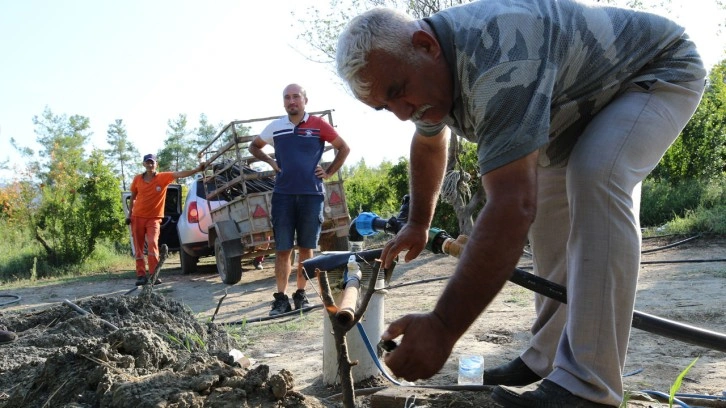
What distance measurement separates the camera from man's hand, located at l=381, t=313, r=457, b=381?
5.32 ft

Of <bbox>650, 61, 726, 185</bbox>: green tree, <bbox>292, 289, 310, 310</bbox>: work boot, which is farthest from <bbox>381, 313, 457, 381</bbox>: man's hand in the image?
<bbox>650, 61, 726, 185</bbox>: green tree

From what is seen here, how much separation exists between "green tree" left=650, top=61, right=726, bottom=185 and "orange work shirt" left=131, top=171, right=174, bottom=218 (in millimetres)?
9744

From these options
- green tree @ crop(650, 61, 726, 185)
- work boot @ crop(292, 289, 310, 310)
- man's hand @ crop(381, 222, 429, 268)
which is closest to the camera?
man's hand @ crop(381, 222, 429, 268)

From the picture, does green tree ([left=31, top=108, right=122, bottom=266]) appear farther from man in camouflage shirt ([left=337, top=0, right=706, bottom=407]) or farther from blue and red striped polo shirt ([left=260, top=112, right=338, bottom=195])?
man in camouflage shirt ([left=337, top=0, right=706, bottom=407])

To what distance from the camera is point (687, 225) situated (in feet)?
32.4

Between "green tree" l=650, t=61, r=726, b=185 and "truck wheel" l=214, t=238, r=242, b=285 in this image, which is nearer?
"truck wheel" l=214, t=238, r=242, b=285

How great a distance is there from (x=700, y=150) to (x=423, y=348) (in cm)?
1358

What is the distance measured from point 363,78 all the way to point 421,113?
250 mm

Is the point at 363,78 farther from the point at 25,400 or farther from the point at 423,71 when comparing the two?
the point at 25,400

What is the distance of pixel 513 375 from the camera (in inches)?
110

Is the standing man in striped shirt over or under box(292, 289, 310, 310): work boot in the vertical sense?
over

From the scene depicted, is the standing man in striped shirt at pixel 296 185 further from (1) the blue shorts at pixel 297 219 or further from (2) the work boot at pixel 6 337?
(2) the work boot at pixel 6 337

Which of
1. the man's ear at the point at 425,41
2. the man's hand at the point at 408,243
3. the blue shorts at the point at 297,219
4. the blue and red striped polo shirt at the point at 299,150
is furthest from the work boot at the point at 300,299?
the man's ear at the point at 425,41

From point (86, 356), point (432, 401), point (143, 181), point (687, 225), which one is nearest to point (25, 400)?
point (86, 356)
